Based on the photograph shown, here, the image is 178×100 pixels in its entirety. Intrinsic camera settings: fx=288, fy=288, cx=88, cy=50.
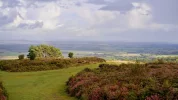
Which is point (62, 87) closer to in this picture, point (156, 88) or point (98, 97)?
point (98, 97)

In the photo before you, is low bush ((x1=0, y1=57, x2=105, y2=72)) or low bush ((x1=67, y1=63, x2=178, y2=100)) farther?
low bush ((x1=0, y1=57, x2=105, y2=72))

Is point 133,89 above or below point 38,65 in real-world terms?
above

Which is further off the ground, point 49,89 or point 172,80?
point 172,80

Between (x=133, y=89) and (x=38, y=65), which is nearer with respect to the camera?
(x=133, y=89)

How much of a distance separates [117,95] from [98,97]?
1800mm

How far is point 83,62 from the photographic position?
60.2 meters

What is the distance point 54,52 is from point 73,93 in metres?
77.9

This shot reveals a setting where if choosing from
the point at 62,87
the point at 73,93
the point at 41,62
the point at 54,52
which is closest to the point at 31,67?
the point at 41,62

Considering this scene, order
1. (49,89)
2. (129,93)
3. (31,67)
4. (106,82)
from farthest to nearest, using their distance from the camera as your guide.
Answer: (31,67) < (49,89) < (106,82) < (129,93)

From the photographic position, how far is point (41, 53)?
97.6m

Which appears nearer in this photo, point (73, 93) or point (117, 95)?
point (117, 95)

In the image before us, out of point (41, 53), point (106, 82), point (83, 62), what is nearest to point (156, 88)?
point (106, 82)

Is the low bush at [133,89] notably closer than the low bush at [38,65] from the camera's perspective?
Yes

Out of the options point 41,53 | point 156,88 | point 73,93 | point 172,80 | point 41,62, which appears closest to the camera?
point 156,88
